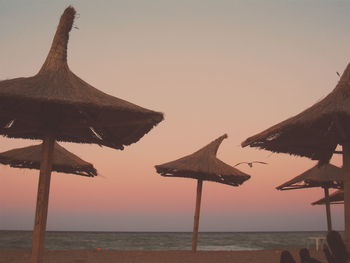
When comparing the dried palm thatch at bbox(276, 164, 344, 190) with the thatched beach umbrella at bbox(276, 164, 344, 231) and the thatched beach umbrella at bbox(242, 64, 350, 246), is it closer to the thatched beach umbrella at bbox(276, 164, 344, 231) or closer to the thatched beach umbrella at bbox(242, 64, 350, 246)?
the thatched beach umbrella at bbox(276, 164, 344, 231)

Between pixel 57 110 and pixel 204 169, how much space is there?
6845 millimetres

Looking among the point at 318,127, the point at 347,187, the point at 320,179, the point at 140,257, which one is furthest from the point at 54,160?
the point at 320,179

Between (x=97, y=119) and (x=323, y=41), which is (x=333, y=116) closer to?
(x=97, y=119)

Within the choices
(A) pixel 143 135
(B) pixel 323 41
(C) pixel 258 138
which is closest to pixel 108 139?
(A) pixel 143 135

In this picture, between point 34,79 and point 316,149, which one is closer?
point 34,79

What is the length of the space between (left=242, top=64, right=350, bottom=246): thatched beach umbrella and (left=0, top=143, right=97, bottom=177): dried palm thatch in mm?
5388

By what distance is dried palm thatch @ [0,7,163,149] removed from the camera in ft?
16.6

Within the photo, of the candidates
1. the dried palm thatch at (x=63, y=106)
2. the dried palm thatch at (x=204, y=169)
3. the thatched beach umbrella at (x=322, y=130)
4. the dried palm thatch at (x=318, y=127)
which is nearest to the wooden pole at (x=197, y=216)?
the dried palm thatch at (x=204, y=169)

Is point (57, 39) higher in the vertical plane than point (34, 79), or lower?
higher

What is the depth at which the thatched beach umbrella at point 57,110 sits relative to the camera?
509 cm

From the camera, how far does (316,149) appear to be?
732 centimetres

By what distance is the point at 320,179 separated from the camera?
13.7m

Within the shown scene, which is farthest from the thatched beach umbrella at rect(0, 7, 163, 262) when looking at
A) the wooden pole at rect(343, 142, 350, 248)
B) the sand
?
the sand

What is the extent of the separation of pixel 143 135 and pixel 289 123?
241 centimetres
